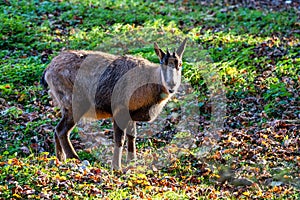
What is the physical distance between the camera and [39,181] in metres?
7.15

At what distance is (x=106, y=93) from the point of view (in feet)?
30.1

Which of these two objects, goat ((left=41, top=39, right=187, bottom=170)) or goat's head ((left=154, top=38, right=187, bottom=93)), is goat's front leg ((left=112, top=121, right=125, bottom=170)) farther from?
goat's head ((left=154, top=38, right=187, bottom=93))

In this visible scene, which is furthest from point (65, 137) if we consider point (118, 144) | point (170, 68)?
point (170, 68)

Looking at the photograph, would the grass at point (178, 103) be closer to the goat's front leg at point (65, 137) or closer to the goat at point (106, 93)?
the goat's front leg at point (65, 137)

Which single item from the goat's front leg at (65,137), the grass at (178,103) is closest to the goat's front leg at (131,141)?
the grass at (178,103)

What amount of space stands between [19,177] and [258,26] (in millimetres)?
10579

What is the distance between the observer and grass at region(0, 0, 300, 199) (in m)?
7.70

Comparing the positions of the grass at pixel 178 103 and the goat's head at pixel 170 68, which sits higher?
the goat's head at pixel 170 68

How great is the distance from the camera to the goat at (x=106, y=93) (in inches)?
354

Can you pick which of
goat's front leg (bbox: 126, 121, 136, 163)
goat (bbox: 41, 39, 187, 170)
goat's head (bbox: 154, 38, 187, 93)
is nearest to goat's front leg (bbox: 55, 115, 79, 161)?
goat (bbox: 41, 39, 187, 170)

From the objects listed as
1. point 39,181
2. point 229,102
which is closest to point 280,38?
point 229,102

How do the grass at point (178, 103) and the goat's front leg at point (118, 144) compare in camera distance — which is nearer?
the grass at point (178, 103)

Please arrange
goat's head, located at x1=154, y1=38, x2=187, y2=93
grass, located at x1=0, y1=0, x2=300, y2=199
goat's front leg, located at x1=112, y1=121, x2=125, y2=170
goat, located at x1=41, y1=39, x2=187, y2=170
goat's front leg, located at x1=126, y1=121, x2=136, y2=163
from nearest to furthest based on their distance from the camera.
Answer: grass, located at x1=0, y1=0, x2=300, y2=199, goat's head, located at x1=154, y1=38, x2=187, y2=93, goat's front leg, located at x1=112, y1=121, x2=125, y2=170, goat, located at x1=41, y1=39, x2=187, y2=170, goat's front leg, located at x1=126, y1=121, x2=136, y2=163

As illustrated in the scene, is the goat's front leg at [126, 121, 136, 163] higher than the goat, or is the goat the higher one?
the goat
